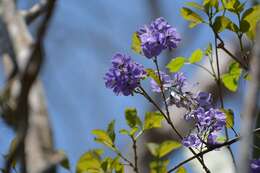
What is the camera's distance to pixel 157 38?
0.77 m

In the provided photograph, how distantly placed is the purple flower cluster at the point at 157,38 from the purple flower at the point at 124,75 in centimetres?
3

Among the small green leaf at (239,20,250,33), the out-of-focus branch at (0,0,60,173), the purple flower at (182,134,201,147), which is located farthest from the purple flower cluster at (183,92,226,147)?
the out-of-focus branch at (0,0,60,173)

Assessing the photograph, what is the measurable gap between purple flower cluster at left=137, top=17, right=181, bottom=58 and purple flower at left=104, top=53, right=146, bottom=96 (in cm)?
3

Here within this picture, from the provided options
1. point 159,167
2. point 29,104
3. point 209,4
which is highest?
point 209,4

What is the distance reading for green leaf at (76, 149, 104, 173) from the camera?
30.2 inches

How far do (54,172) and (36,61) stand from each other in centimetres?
12

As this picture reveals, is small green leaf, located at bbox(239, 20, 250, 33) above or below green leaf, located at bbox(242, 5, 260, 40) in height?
below

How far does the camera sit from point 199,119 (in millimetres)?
723

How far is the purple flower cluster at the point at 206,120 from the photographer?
0.71 meters

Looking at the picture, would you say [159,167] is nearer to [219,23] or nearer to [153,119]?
[153,119]

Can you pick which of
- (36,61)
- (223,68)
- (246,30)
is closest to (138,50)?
(246,30)

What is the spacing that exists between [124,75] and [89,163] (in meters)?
0.13

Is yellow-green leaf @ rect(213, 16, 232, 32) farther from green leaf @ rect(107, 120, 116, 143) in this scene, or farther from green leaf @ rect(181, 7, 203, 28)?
green leaf @ rect(107, 120, 116, 143)

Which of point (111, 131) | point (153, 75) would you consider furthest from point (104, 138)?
point (153, 75)
